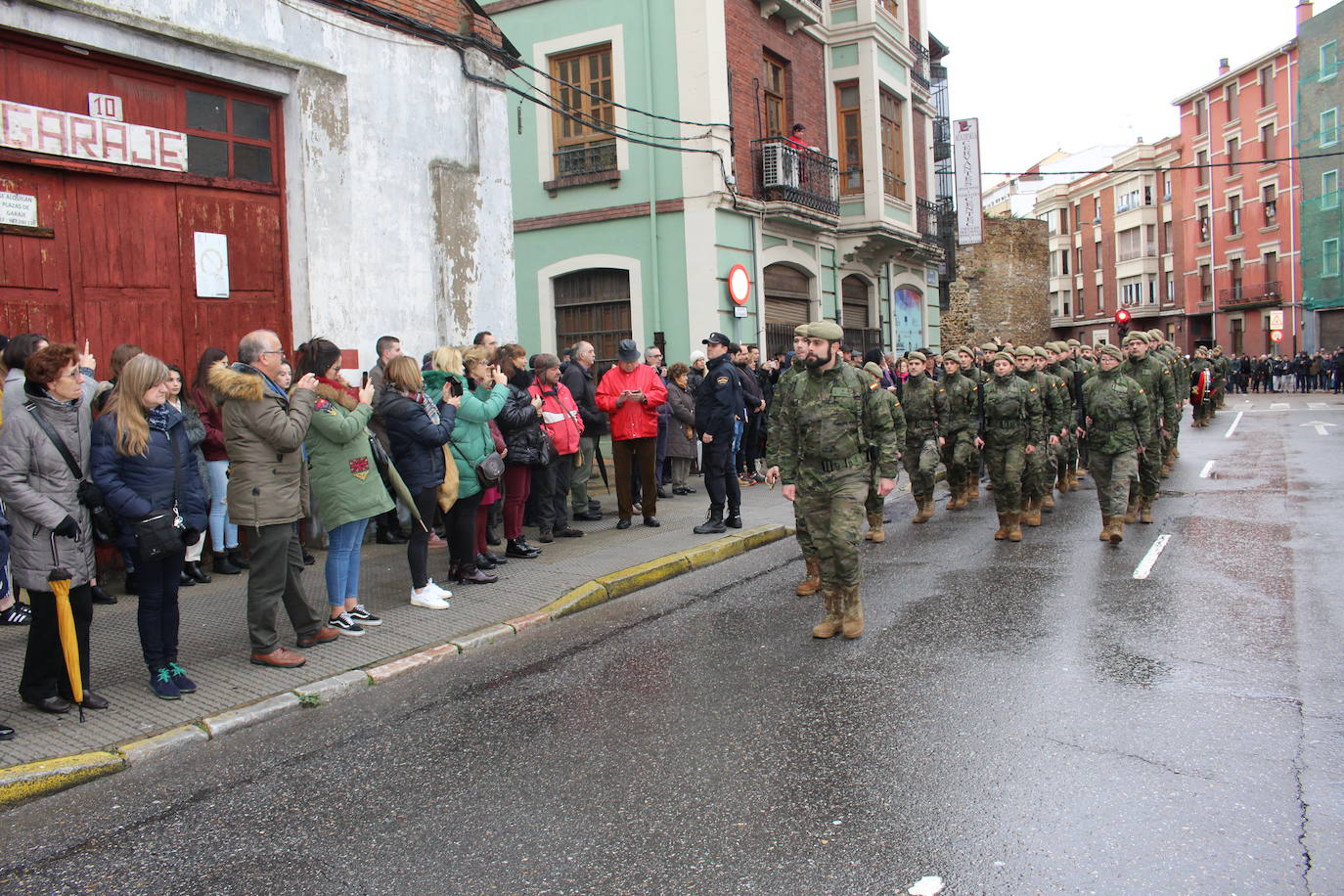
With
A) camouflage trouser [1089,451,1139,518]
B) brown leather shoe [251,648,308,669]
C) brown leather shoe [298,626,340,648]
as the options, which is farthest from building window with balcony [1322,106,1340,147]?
brown leather shoe [251,648,308,669]

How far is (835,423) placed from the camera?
260 inches

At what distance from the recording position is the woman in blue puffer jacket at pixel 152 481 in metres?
5.23

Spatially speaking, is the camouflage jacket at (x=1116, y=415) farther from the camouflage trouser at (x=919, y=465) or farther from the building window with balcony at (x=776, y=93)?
the building window with balcony at (x=776, y=93)

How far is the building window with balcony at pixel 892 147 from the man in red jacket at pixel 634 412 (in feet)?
44.7

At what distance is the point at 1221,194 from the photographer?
56.7m

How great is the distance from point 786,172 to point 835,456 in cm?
1325

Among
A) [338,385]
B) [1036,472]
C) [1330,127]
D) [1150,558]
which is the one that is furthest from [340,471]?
[1330,127]

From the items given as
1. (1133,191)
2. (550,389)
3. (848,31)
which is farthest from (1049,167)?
(550,389)

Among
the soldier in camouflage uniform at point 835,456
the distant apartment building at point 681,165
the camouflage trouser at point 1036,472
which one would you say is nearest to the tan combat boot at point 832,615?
the soldier in camouflage uniform at point 835,456

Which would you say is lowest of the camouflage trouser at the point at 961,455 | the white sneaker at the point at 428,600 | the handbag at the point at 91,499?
the white sneaker at the point at 428,600

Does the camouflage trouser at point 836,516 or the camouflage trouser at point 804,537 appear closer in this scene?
the camouflage trouser at point 836,516

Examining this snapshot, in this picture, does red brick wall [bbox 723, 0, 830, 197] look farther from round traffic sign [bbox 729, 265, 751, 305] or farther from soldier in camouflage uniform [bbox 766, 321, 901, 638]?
soldier in camouflage uniform [bbox 766, 321, 901, 638]

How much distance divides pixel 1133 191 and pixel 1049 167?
46.0ft

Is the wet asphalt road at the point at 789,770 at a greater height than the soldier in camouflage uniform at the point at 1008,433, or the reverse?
the soldier in camouflage uniform at the point at 1008,433
